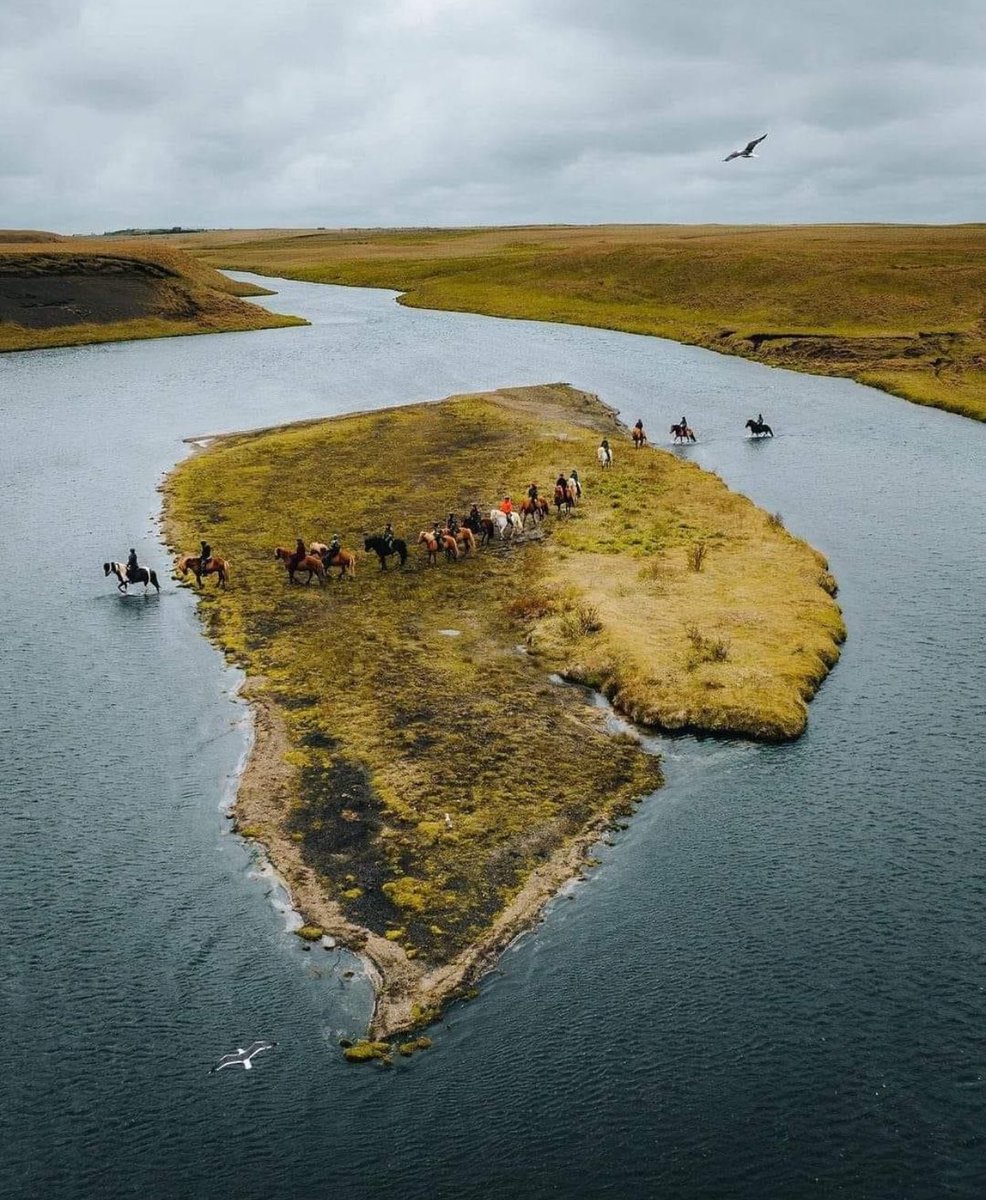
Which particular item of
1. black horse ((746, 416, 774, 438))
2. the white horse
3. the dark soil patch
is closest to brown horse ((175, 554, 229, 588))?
the white horse

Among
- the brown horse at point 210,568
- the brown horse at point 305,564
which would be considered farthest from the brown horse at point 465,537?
the brown horse at point 210,568

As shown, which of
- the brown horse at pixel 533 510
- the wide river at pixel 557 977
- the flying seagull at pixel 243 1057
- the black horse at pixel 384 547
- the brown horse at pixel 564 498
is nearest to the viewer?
the wide river at pixel 557 977

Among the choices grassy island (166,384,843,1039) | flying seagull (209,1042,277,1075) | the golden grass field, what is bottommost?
flying seagull (209,1042,277,1075)

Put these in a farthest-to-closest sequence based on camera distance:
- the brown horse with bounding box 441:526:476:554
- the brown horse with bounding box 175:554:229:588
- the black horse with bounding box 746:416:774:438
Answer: the black horse with bounding box 746:416:774:438
the brown horse with bounding box 441:526:476:554
the brown horse with bounding box 175:554:229:588

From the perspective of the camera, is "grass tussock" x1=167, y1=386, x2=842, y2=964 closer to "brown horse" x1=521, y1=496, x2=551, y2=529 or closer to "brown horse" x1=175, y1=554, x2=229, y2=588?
"brown horse" x1=175, y1=554, x2=229, y2=588

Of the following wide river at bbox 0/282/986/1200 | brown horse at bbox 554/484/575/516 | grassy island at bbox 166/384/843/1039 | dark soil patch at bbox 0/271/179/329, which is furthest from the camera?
dark soil patch at bbox 0/271/179/329

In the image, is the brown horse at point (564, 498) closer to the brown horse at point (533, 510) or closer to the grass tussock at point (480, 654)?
the grass tussock at point (480, 654)

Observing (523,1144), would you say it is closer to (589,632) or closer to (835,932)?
(835,932)

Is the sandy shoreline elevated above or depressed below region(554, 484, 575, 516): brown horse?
below

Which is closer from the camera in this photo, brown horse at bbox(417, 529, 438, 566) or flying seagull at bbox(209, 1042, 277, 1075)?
flying seagull at bbox(209, 1042, 277, 1075)
